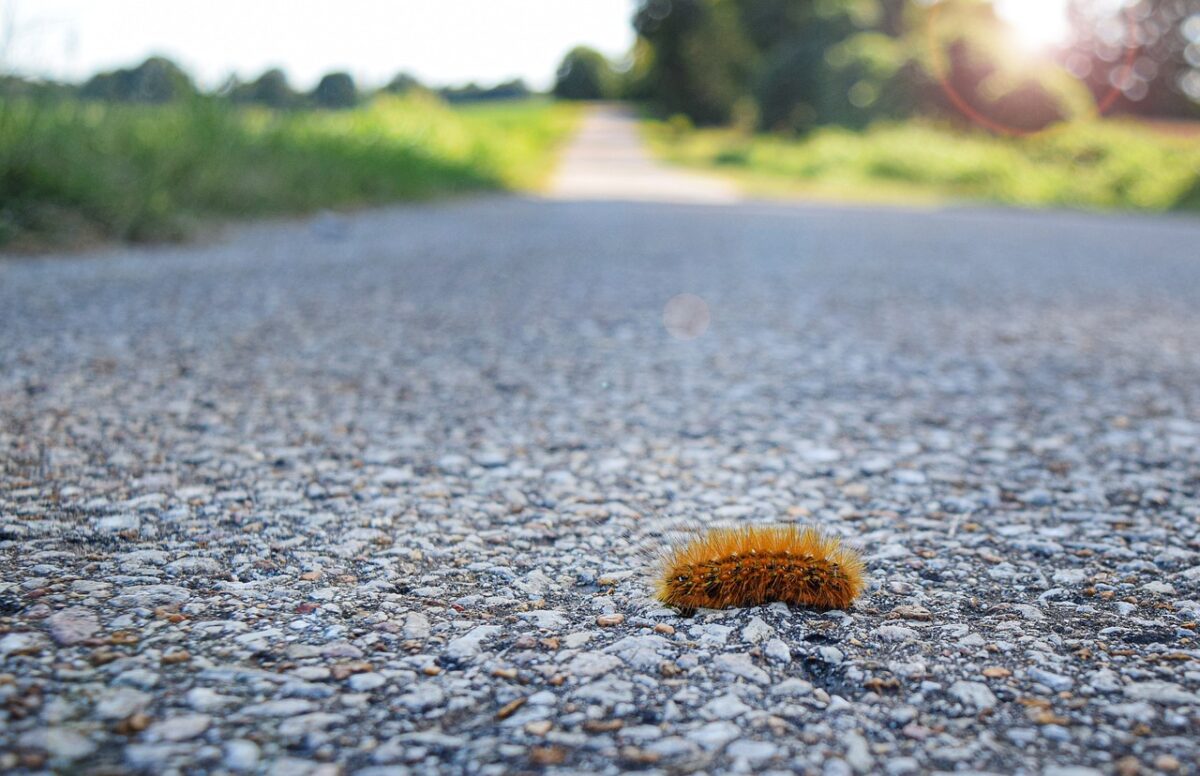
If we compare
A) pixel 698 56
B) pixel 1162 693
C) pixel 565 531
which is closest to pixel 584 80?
pixel 698 56

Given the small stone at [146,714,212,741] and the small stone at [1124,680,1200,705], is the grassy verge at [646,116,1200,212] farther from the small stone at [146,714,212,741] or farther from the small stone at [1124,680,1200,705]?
the small stone at [146,714,212,741]

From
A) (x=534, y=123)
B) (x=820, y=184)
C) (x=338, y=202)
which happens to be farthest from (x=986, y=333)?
(x=534, y=123)

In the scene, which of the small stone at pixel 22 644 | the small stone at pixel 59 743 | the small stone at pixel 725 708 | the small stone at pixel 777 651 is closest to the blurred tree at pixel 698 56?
the small stone at pixel 777 651

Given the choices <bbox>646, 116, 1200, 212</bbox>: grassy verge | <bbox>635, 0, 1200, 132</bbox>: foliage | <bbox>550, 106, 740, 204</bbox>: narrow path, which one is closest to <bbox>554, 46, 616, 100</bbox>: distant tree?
<bbox>635, 0, 1200, 132</bbox>: foliage

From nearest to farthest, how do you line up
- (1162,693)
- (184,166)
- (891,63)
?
1. (1162,693)
2. (184,166)
3. (891,63)

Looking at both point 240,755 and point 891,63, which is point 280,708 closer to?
point 240,755

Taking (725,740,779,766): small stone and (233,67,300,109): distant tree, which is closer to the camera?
(725,740,779,766): small stone
